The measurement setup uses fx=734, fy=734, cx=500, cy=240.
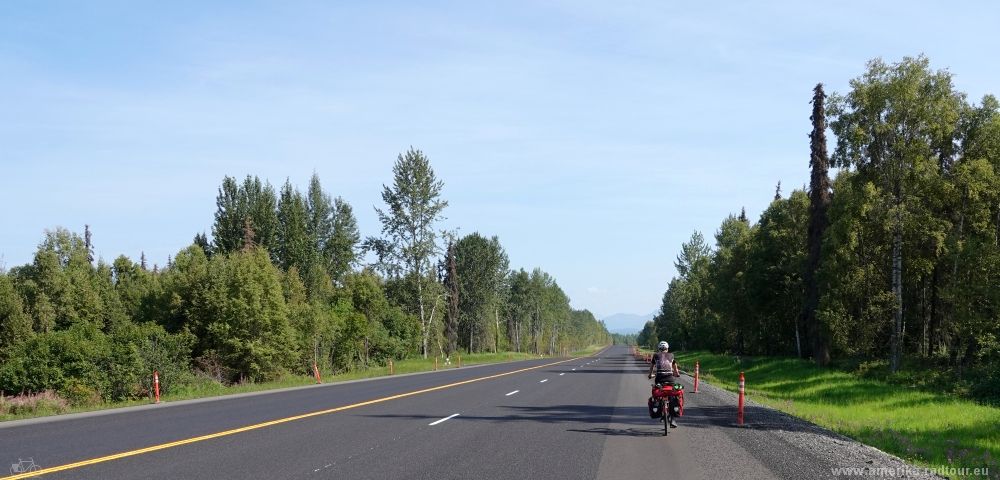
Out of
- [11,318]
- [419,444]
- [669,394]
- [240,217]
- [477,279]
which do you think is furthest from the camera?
[477,279]

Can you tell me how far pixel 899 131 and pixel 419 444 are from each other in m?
31.1

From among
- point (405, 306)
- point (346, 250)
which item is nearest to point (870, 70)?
point (405, 306)

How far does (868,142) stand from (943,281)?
31.0 feet

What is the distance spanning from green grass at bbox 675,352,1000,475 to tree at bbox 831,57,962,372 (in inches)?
205

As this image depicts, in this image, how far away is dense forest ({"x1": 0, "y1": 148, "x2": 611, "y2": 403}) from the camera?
101 ft

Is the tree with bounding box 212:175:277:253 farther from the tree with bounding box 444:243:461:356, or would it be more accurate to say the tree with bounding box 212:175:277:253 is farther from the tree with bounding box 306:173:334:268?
the tree with bounding box 444:243:461:356

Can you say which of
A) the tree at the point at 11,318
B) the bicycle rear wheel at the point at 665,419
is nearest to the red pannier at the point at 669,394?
the bicycle rear wheel at the point at 665,419

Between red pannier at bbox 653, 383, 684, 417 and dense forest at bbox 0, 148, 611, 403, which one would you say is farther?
dense forest at bbox 0, 148, 611, 403

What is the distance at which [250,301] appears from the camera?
4444 centimetres

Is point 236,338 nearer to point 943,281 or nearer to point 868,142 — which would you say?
point 868,142

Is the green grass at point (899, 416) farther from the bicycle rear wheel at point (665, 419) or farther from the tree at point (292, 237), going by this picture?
the tree at point (292, 237)

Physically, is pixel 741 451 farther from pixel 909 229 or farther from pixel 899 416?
pixel 909 229

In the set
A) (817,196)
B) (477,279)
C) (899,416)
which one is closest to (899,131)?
(817,196)

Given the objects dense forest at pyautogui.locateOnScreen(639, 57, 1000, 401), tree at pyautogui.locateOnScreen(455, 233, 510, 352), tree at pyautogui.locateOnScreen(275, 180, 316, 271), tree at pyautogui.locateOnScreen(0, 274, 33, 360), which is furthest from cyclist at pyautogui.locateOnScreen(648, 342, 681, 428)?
tree at pyautogui.locateOnScreen(455, 233, 510, 352)
